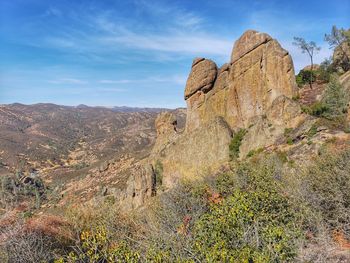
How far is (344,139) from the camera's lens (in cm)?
3791

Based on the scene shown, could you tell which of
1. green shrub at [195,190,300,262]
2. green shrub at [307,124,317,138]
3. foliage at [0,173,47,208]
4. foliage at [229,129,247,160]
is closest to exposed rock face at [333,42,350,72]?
foliage at [229,129,247,160]

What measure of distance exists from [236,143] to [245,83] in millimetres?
11705

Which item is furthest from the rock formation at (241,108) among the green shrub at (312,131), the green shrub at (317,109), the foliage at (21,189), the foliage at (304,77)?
the foliage at (21,189)

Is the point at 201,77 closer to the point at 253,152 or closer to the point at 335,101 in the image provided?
the point at 253,152

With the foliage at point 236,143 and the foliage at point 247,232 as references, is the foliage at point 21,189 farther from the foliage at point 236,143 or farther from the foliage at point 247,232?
the foliage at point 247,232

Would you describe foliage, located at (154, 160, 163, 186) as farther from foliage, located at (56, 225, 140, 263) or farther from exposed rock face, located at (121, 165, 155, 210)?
foliage, located at (56, 225, 140, 263)

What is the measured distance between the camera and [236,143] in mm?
51750

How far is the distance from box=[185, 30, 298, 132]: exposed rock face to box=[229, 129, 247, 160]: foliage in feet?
8.41

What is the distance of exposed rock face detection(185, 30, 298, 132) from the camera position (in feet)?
175

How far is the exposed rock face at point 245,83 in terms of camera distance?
5325cm

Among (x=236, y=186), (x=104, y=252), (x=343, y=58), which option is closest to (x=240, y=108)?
(x=236, y=186)

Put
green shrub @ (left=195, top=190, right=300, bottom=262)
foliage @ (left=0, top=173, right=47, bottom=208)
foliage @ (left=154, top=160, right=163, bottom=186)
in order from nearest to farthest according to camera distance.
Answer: green shrub @ (left=195, top=190, right=300, bottom=262), foliage @ (left=154, top=160, right=163, bottom=186), foliage @ (left=0, top=173, right=47, bottom=208)

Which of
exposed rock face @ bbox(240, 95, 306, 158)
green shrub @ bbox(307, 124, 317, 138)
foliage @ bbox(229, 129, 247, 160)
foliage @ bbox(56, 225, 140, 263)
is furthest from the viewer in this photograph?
foliage @ bbox(229, 129, 247, 160)

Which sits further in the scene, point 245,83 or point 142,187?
point 142,187
